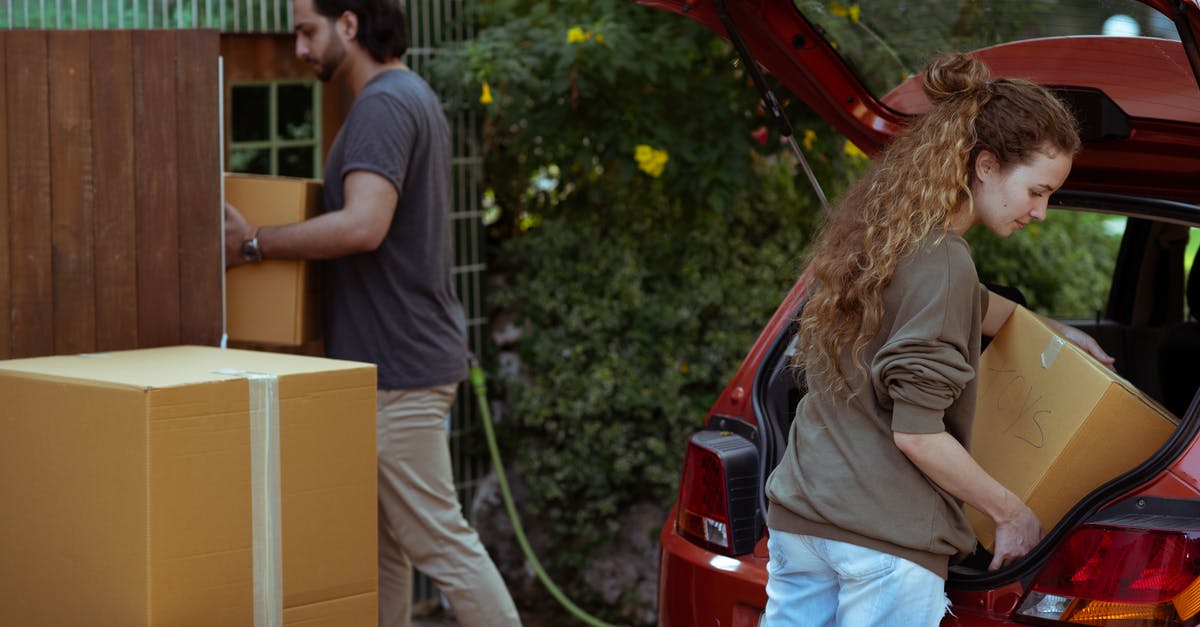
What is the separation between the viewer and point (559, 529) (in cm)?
530

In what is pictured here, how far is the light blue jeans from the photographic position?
2.43 m

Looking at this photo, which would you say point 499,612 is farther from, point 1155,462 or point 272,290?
point 1155,462

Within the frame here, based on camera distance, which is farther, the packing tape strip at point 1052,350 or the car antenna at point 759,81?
the car antenna at point 759,81

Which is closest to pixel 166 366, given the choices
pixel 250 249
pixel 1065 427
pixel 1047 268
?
pixel 250 249

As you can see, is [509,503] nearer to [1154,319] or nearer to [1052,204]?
[1154,319]

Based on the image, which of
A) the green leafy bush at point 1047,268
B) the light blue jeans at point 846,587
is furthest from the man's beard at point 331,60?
the green leafy bush at point 1047,268

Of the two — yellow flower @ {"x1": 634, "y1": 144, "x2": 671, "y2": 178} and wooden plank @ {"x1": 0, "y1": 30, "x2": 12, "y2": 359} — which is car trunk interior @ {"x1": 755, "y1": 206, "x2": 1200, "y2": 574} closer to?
yellow flower @ {"x1": 634, "y1": 144, "x2": 671, "y2": 178}

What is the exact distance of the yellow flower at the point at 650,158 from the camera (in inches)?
205

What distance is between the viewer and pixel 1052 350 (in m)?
2.77

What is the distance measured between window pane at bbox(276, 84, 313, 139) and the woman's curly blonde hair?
9.58ft

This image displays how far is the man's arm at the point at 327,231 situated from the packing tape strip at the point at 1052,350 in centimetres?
173

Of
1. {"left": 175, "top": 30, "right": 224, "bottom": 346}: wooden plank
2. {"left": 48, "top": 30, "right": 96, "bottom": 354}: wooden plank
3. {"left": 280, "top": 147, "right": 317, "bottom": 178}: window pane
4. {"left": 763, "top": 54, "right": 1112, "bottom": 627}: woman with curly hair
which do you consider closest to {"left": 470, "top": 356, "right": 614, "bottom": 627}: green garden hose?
{"left": 280, "top": 147, "right": 317, "bottom": 178}: window pane

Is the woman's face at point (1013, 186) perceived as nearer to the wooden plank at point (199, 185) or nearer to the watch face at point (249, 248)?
the wooden plank at point (199, 185)

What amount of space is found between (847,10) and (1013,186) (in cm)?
124
